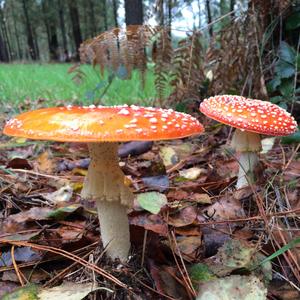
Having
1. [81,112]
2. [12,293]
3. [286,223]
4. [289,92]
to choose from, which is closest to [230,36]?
[289,92]

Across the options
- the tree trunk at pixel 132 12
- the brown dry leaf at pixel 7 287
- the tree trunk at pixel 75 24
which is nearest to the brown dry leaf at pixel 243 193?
the brown dry leaf at pixel 7 287

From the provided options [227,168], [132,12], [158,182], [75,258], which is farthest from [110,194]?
[132,12]

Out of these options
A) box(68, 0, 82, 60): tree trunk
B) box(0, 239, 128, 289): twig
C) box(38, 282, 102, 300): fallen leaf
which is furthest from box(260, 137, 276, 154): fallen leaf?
box(68, 0, 82, 60): tree trunk

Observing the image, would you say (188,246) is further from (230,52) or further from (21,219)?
(230,52)

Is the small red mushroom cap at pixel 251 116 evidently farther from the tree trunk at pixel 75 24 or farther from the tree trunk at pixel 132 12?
the tree trunk at pixel 75 24

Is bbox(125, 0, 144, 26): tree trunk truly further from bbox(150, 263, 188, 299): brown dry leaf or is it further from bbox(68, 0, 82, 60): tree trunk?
bbox(68, 0, 82, 60): tree trunk

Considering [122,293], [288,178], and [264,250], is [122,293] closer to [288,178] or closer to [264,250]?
[264,250]
